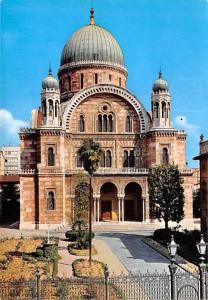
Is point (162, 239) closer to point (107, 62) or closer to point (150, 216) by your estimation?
point (150, 216)

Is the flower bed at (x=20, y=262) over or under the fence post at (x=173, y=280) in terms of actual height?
under

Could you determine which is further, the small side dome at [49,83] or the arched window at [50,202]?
the small side dome at [49,83]

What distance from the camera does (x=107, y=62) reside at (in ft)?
154

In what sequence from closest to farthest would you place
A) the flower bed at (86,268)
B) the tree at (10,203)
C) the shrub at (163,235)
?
the flower bed at (86,268) → the shrub at (163,235) → the tree at (10,203)

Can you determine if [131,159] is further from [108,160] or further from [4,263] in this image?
[4,263]

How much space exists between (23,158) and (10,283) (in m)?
27.1

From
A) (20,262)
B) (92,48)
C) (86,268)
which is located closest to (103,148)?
(92,48)

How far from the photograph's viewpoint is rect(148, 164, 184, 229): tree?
30.7 m

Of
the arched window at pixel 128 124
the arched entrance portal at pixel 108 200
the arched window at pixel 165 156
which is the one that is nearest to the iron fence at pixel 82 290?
the arched window at pixel 165 156

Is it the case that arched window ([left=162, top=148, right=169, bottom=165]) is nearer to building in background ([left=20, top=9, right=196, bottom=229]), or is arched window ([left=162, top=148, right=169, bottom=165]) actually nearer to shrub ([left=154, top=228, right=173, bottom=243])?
building in background ([left=20, top=9, right=196, bottom=229])

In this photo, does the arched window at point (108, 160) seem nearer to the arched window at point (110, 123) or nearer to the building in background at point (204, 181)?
the arched window at point (110, 123)

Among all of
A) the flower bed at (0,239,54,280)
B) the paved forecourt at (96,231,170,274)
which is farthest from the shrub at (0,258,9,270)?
the paved forecourt at (96,231,170,274)

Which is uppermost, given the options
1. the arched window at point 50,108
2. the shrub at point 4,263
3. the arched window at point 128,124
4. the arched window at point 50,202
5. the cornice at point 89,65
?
the cornice at point 89,65

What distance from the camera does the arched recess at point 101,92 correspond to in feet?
137
